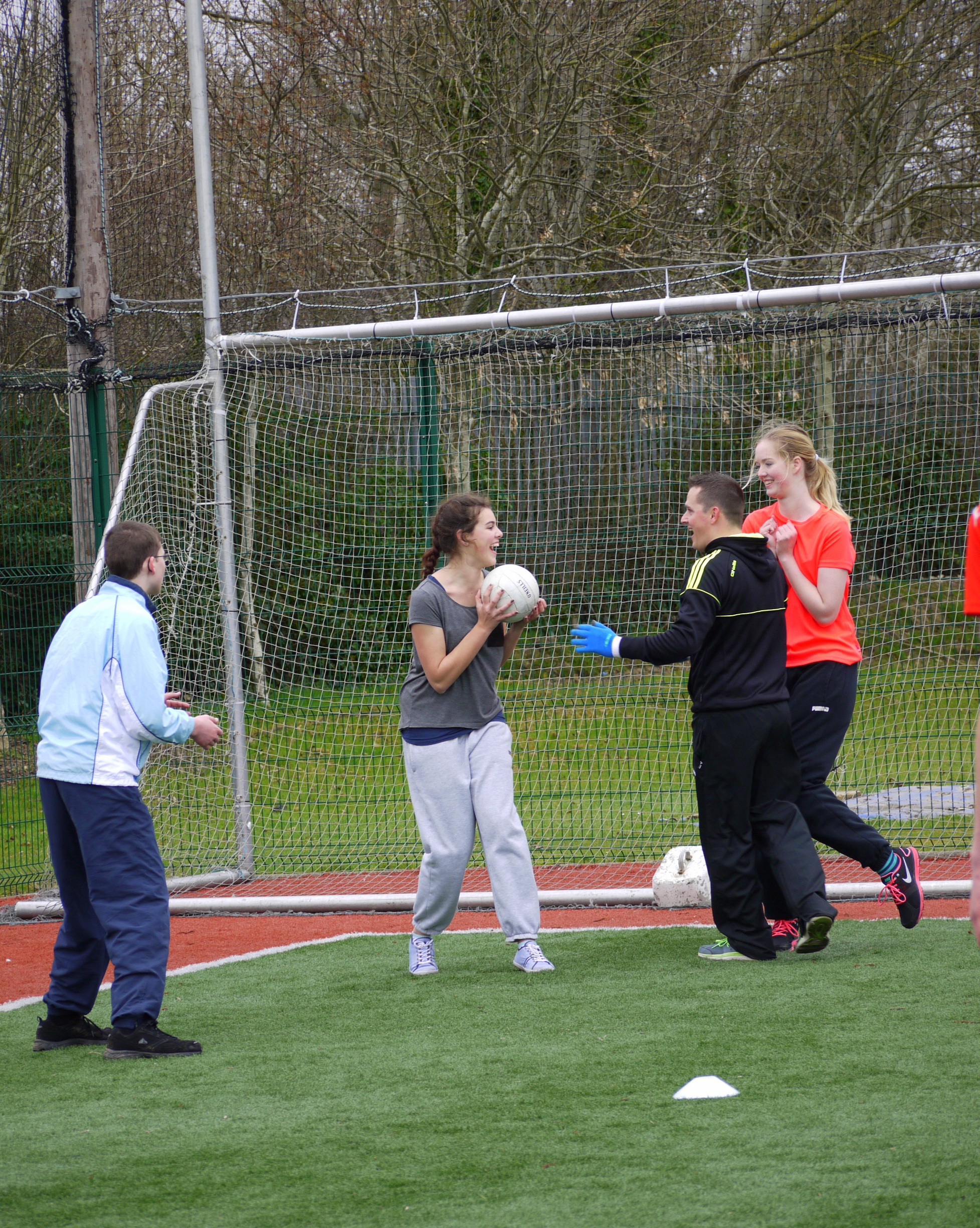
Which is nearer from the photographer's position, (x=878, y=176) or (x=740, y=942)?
(x=740, y=942)

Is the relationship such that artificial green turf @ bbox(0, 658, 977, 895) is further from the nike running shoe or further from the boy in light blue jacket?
the boy in light blue jacket

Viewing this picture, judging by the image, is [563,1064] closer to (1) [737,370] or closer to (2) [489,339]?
(2) [489,339]

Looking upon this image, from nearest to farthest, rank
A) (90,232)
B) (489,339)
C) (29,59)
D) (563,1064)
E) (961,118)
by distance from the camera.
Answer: (563,1064)
(489,339)
(90,232)
(29,59)
(961,118)

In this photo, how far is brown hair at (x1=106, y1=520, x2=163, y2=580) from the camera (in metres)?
4.55

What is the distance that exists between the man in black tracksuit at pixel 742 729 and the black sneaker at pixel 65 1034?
2.29 meters

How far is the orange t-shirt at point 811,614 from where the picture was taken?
563cm

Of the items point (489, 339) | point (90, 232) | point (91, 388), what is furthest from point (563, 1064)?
point (90, 232)

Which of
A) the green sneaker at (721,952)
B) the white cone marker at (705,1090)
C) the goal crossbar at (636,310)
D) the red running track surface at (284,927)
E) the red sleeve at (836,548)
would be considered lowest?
the red running track surface at (284,927)

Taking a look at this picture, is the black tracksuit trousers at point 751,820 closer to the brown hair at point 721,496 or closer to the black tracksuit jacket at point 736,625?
the black tracksuit jacket at point 736,625

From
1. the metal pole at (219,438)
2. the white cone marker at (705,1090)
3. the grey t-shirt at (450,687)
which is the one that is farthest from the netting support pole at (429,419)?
the white cone marker at (705,1090)

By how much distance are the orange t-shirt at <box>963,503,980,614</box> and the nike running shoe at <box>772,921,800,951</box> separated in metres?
2.96

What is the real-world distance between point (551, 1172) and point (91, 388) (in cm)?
642

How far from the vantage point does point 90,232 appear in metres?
8.66

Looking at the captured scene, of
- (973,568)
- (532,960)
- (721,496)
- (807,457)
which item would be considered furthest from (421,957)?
(973,568)
